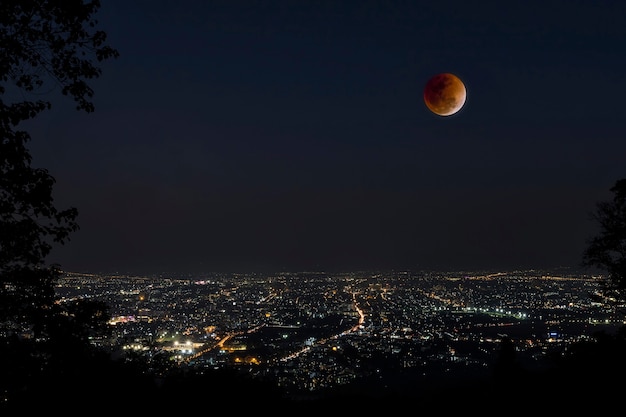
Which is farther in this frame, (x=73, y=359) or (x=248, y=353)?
(x=248, y=353)

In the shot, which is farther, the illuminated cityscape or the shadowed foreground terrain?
the illuminated cityscape

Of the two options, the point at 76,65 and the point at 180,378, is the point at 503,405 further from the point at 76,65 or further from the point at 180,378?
the point at 76,65

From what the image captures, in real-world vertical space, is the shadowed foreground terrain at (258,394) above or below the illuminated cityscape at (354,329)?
above

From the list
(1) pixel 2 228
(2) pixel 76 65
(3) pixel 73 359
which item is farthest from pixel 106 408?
(2) pixel 76 65

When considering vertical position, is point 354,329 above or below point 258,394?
below

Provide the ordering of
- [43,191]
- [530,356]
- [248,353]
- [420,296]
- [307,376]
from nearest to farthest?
1. [43,191]
2. [307,376]
3. [530,356]
4. [248,353]
5. [420,296]

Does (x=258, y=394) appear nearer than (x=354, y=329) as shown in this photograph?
Yes

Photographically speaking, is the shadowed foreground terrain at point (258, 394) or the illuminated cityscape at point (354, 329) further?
the illuminated cityscape at point (354, 329)

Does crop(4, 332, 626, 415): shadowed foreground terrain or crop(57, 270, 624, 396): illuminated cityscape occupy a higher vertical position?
crop(4, 332, 626, 415): shadowed foreground terrain
